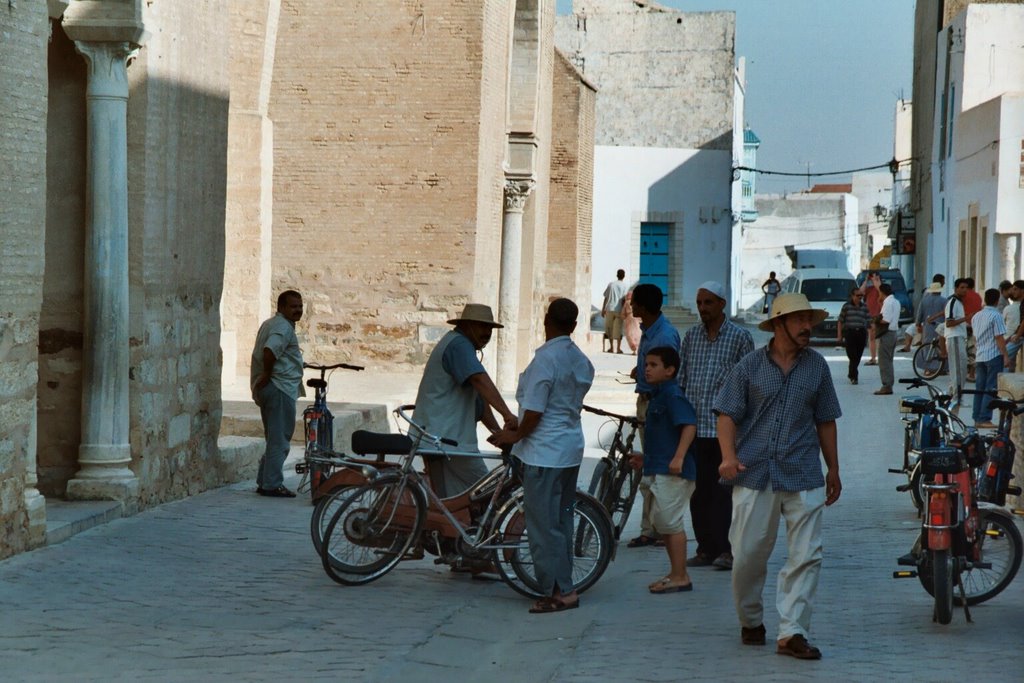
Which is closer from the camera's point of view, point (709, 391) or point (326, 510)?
point (326, 510)

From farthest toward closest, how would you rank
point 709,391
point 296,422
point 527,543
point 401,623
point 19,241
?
point 296,422 < point 709,391 < point 19,241 < point 527,543 < point 401,623

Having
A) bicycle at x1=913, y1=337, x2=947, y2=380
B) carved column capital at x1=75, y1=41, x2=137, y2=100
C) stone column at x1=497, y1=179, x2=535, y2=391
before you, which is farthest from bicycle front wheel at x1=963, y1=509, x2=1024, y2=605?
bicycle at x1=913, y1=337, x2=947, y2=380

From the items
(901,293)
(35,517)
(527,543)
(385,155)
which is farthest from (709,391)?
(901,293)

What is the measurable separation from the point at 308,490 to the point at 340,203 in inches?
320

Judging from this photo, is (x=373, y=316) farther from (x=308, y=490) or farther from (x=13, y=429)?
(x=13, y=429)

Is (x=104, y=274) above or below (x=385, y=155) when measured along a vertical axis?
below

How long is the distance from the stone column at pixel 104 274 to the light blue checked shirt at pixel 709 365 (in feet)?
11.6

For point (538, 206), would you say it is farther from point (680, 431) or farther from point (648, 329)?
point (680, 431)

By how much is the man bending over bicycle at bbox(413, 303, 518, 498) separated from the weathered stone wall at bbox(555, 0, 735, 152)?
38388 mm

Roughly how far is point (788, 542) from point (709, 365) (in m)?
2.37

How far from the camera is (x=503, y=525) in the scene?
7.66 meters

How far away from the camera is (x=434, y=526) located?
7.87m

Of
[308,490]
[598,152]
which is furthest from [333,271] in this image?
[598,152]

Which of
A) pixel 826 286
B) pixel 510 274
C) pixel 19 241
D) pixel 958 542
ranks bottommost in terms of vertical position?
pixel 958 542
